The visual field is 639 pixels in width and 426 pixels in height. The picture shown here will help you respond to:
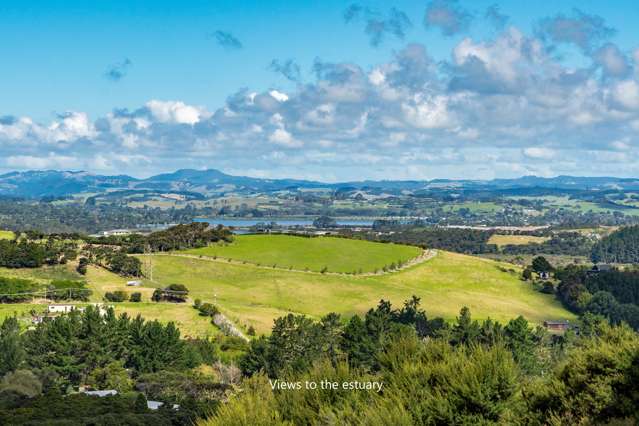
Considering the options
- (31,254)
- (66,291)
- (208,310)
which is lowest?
(208,310)

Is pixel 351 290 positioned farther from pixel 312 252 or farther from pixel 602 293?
pixel 602 293

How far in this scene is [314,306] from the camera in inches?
4422

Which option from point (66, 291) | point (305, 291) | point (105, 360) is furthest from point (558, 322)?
point (66, 291)

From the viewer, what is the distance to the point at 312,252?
502 ft

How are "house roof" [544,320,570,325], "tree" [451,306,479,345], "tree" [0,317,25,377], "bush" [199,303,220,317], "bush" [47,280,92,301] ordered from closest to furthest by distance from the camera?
1. "tree" [0,317,25,377]
2. "tree" [451,306,479,345]
3. "bush" [199,303,220,317]
4. "bush" [47,280,92,301]
5. "house roof" [544,320,570,325]

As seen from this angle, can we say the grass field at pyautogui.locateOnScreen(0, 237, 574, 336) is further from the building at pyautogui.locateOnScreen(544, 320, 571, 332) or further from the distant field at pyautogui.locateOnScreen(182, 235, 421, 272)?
the distant field at pyautogui.locateOnScreen(182, 235, 421, 272)

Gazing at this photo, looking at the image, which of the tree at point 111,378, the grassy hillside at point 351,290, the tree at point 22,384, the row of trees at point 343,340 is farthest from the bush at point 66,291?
the tree at point 22,384

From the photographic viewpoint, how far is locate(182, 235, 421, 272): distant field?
144 metres

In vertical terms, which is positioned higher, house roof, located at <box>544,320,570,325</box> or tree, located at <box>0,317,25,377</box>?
tree, located at <box>0,317,25,377</box>

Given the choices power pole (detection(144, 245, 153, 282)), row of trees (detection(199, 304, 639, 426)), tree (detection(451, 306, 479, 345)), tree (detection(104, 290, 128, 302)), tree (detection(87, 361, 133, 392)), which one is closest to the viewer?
row of trees (detection(199, 304, 639, 426))

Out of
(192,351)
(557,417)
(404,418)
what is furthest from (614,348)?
(192,351)

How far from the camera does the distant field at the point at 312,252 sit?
14438 centimetres

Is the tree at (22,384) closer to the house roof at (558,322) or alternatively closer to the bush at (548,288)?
the house roof at (558,322)

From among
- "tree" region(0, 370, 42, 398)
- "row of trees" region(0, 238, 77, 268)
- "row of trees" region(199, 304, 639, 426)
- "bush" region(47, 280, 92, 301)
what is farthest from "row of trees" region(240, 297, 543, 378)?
"row of trees" region(0, 238, 77, 268)
